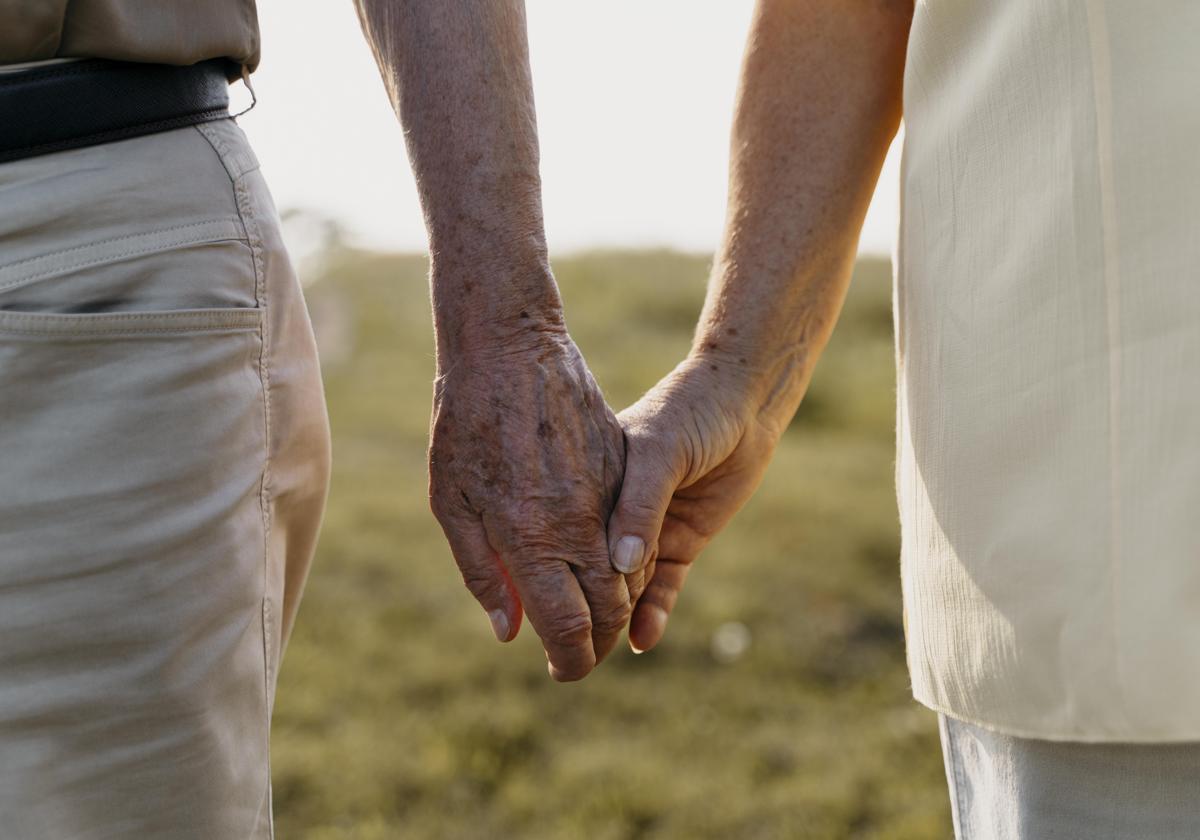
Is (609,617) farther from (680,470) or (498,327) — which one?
(498,327)

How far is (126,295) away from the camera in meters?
1.34

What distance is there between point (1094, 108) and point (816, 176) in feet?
2.16

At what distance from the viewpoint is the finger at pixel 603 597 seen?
5.07 ft

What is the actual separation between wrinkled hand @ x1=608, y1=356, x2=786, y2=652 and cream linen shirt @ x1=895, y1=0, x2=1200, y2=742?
1.22 feet

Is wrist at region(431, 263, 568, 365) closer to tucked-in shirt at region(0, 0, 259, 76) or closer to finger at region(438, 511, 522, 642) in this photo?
finger at region(438, 511, 522, 642)

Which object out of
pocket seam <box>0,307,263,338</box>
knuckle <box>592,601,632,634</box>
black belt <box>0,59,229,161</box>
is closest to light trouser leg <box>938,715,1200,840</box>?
knuckle <box>592,601,632,634</box>

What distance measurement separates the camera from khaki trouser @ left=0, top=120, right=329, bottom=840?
4.17 feet

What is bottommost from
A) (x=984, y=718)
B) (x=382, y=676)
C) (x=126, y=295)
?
(x=382, y=676)

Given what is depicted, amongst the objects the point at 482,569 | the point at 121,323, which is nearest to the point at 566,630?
the point at 482,569

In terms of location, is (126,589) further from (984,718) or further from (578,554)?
(984,718)

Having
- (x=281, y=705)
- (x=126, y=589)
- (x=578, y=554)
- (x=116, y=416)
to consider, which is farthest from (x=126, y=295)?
(x=281, y=705)

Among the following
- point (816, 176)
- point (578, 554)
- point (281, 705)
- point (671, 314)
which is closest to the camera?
point (578, 554)

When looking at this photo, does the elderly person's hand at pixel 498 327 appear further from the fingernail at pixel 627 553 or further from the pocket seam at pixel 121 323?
the pocket seam at pixel 121 323

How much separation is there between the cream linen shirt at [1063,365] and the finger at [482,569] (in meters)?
0.54
